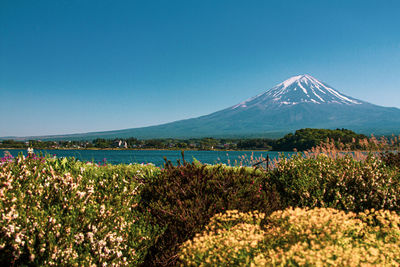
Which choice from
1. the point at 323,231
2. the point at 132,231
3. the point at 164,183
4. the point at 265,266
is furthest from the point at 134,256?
the point at 323,231

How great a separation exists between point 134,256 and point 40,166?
2.14m

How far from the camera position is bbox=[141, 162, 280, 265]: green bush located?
4.41 meters

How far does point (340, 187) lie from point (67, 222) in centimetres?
479

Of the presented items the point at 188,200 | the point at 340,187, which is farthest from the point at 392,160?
the point at 188,200

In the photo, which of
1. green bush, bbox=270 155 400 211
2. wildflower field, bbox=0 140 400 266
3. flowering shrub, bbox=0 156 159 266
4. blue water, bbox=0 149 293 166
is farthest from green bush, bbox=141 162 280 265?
green bush, bbox=270 155 400 211

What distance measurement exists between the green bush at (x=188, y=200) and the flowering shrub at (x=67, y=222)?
25cm

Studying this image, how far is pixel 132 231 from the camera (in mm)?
4141

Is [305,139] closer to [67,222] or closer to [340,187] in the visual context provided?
[340,187]

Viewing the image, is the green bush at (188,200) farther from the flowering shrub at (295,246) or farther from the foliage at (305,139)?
the foliage at (305,139)

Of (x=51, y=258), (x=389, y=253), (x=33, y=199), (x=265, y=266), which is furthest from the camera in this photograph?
(x=33, y=199)

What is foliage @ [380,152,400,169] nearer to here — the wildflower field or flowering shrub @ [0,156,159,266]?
the wildflower field

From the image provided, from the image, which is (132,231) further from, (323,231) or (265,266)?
(323,231)

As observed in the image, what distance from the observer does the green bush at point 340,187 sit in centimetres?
567

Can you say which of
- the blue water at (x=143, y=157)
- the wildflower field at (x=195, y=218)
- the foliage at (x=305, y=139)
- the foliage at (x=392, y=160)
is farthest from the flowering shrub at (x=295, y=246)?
the foliage at (x=305, y=139)
